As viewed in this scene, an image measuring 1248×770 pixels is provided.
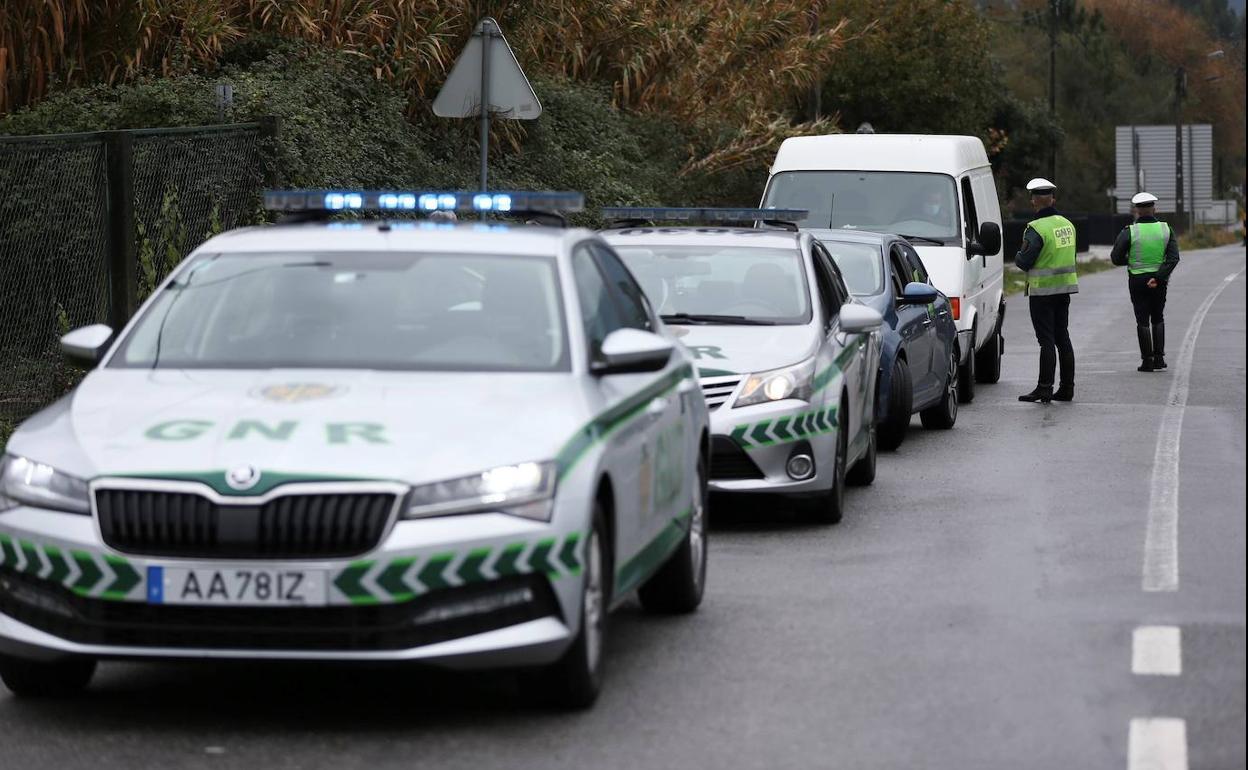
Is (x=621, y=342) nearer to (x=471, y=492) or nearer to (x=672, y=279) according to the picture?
(x=471, y=492)

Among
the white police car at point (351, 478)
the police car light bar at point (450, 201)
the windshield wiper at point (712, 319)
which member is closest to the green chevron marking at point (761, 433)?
the windshield wiper at point (712, 319)

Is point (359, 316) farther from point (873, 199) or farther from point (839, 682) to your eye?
point (873, 199)

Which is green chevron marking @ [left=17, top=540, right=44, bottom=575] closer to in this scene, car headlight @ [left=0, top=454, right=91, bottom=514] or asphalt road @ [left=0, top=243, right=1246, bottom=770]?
car headlight @ [left=0, top=454, right=91, bottom=514]

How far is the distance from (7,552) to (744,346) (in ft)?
17.6

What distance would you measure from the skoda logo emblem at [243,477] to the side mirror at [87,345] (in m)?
1.48

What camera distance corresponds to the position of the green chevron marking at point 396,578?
6.15 m

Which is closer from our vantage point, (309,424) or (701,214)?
(309,424)

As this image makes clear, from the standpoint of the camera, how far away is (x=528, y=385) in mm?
6980

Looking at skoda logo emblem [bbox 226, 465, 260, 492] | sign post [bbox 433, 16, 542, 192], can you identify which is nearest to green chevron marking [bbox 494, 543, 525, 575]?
skoda logo emblem [bbox 226, 465, 260, 492]

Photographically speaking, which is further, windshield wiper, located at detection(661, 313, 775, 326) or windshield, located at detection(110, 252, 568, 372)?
windshield wiper, located at detection(661, 313, 775, 326)

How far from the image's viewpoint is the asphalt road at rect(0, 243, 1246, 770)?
246 inches

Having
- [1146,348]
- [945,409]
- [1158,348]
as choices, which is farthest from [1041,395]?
[1158,348]

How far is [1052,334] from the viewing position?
1803cm

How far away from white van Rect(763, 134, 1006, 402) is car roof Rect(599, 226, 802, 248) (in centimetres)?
618
